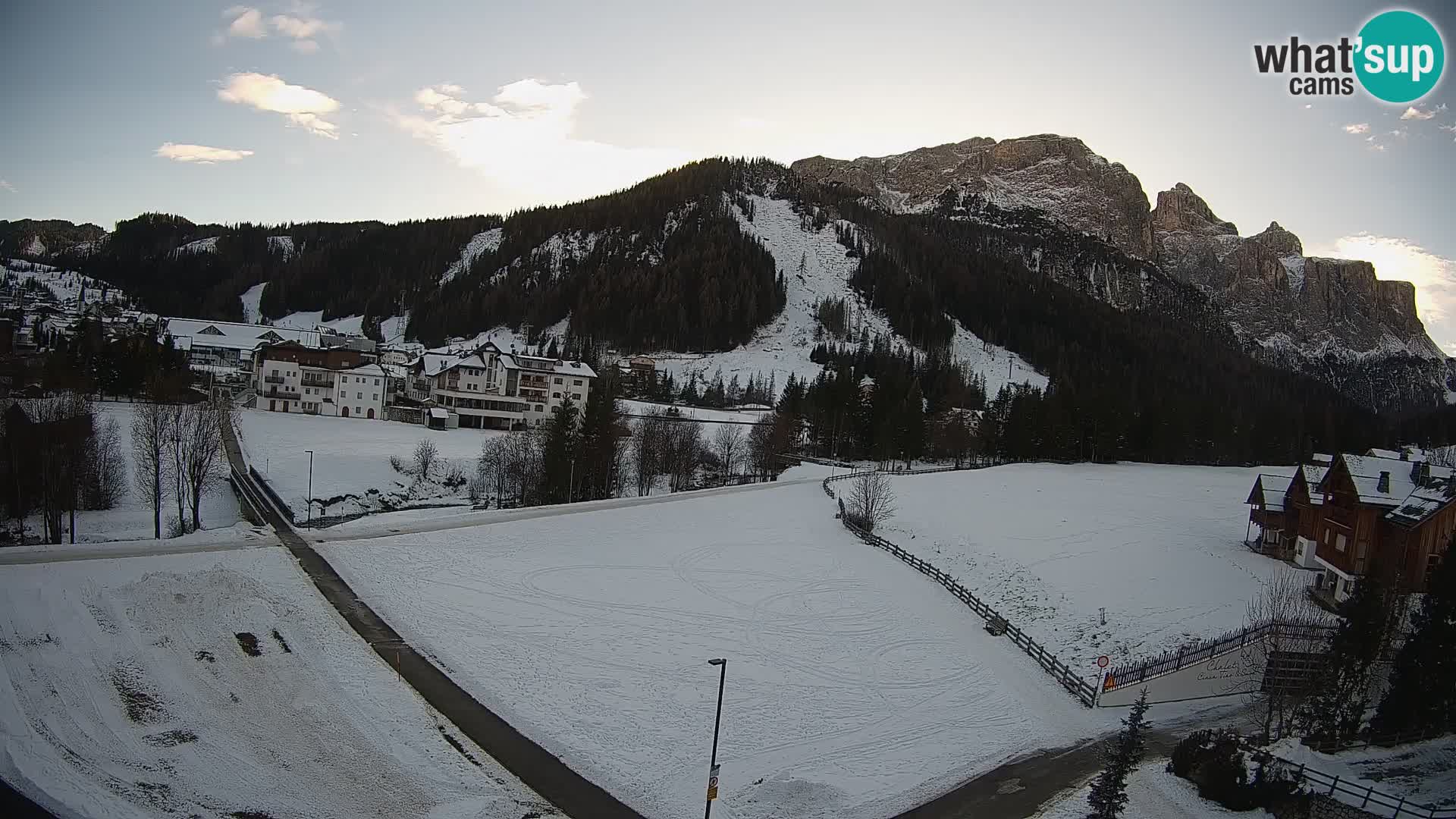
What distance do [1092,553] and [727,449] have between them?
4283cm

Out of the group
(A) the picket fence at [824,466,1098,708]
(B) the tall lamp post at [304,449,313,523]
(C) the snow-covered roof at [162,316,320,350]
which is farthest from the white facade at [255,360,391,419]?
(A) the picket fence at [824,466,1098,708]

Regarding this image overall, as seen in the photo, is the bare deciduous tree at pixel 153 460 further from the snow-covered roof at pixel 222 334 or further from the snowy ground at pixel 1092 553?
the snow-covered roof at pixel 222 334

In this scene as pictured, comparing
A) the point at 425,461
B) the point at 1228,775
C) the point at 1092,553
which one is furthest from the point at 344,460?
the point at 1228,775

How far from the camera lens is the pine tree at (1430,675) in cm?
2145

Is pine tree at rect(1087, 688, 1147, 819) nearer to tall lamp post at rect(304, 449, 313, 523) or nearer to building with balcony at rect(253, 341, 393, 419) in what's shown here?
tall lamp post at rect(304, 449, 313, 523)

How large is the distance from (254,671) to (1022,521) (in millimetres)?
43393

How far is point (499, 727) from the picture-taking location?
23.5 meters

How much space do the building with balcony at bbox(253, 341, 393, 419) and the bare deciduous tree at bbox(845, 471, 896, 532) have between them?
2295 inches

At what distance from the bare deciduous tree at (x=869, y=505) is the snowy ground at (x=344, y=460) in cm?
2911

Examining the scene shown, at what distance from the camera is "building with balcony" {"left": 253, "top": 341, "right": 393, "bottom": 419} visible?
282 ft

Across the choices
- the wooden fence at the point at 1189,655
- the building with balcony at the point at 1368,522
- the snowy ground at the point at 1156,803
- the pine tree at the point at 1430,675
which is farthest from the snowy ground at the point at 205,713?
the building with balcony at the point at 1368,522

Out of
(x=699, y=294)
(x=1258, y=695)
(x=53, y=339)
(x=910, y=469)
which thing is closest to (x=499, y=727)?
(x=1258, y=695)

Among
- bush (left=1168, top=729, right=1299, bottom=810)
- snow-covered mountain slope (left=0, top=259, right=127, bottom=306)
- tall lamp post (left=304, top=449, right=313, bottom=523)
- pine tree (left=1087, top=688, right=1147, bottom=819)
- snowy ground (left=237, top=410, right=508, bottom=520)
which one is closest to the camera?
pine tree (left=1087, top=688, right=1147, bottom=819)

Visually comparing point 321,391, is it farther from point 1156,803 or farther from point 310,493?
point 1156,803
